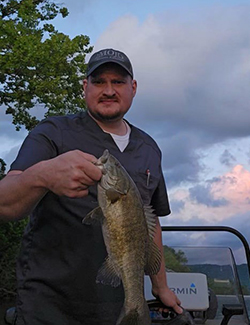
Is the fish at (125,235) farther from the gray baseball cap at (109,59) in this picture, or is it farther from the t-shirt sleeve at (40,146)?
the gray baseball cap at (109,59)

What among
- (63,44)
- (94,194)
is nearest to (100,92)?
A: (94,194)

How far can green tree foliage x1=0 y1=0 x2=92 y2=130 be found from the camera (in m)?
16.0

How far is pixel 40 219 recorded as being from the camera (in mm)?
2947

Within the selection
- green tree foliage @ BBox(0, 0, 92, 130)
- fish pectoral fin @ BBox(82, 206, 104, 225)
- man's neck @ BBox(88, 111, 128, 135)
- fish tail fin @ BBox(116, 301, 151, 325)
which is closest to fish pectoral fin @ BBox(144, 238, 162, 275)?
fish tail fin @ BBox(116, 301, 151, 325)

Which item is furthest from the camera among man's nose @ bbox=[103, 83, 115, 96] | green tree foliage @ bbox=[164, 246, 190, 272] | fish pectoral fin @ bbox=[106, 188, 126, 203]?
green tree foliage @ bbox=[164, 246, 190, 272]

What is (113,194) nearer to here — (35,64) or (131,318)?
(131,318)

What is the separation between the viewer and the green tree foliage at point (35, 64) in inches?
630

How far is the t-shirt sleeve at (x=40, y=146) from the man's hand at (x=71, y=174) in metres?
0.37

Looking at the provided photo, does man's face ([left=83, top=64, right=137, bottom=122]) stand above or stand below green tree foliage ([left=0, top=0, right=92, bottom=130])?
below

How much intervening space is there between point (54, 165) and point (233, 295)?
223 centimetres

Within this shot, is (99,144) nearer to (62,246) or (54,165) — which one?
(62,246)

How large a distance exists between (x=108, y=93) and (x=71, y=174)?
3.17ft

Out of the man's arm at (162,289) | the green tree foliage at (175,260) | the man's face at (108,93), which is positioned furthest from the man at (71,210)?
the green tree foliage at (175,260)

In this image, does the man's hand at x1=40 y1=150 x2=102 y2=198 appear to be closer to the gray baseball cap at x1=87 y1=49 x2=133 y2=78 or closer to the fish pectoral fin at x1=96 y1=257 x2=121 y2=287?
the fish pectoral fin at x1=96 y1=257 x2=121 y2=287
